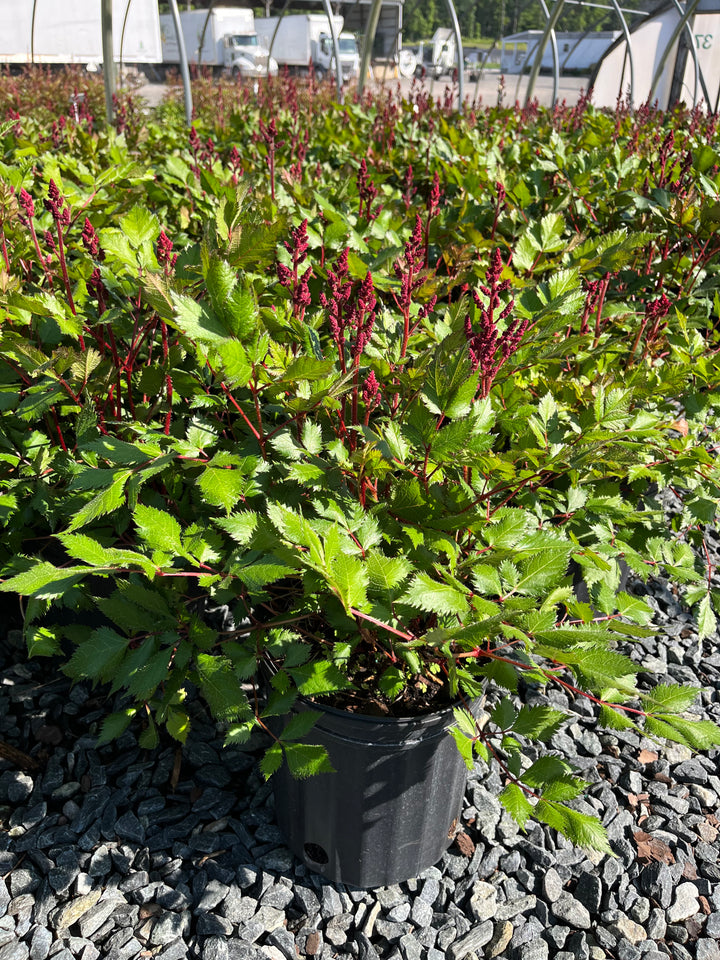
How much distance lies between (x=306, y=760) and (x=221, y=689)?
19cm

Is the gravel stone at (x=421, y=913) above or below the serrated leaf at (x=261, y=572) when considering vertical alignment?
below

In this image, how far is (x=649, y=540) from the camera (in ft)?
5.72

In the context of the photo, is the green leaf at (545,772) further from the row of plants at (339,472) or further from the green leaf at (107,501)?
the green leaf at (107,501)

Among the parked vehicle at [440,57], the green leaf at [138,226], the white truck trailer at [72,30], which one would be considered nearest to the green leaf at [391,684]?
the green leaf at [138,226]

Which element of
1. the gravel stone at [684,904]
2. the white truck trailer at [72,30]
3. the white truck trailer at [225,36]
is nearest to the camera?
the gravel stone at [684,904]

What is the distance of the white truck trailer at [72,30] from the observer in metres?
17.5

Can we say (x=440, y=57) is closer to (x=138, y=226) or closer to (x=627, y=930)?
(x=138, y=226)

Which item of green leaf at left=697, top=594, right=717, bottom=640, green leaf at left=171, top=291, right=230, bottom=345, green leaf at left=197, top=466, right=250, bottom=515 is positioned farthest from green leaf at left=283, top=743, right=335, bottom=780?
green leaf at left=697, top=594, right=717, bottom=640

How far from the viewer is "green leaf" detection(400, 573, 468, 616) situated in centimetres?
106

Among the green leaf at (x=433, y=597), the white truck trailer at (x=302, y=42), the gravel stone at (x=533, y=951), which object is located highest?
the white truck trailer at (x=302, y=42)

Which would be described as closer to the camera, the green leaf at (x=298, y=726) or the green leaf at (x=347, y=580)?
the green leaf at (x=347, y=580)

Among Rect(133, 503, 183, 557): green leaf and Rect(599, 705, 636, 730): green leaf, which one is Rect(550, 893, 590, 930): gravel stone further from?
Rect(133, 503, 183, 557): green leaf

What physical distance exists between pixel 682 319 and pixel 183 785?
169 cm

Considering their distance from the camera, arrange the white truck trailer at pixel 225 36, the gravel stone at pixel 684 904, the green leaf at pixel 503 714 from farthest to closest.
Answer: the white truck trailer at pixel 225 36 → the gravel stone at pixel 684 904 → the green leaf at pixel 503 714
